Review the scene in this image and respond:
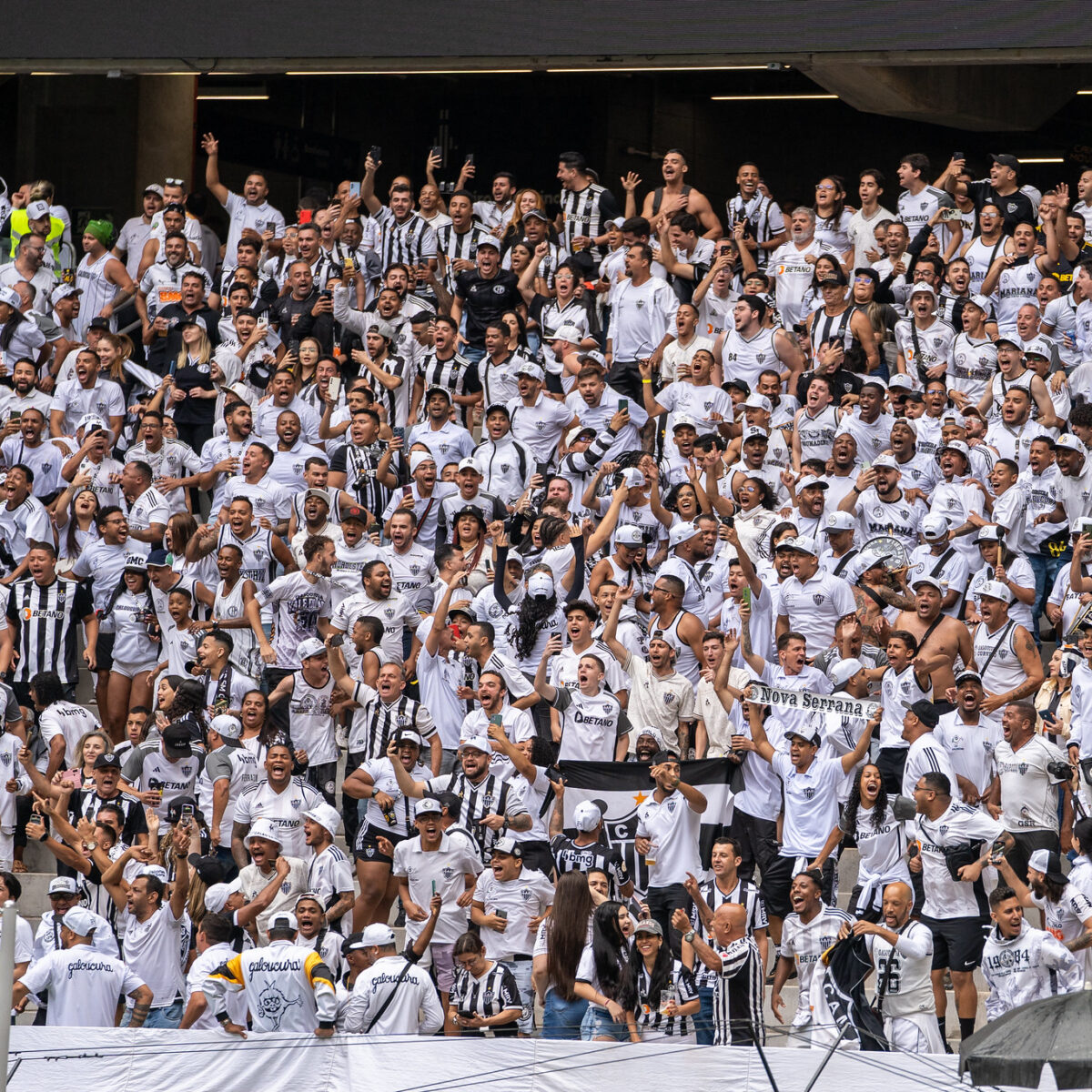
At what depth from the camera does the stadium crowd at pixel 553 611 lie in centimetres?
1242

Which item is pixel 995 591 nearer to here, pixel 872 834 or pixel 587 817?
pixel 872 834

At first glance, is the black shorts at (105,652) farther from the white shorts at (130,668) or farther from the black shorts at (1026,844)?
A: the black shorts at (1026,844)

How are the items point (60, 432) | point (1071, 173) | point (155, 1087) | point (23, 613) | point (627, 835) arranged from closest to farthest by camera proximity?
1. point (155, 1087)
2. point (627, 835)
3. point (23, 613)
4. point (60, 432)
5. point (1071, 173)

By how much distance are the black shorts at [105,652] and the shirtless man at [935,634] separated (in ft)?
20.4

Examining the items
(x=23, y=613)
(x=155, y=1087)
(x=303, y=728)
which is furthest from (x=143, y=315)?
(x=155, y=1087)

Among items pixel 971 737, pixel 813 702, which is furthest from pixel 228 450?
pixel 971 737

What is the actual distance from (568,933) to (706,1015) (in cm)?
93

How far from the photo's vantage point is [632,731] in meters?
14.5

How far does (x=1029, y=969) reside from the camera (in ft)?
38.4

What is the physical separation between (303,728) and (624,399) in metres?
4.28

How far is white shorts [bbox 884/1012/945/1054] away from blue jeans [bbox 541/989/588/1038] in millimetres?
1734

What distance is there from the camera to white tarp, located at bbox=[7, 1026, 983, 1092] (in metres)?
10.3

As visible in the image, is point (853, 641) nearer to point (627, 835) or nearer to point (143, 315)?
point (627, 835)

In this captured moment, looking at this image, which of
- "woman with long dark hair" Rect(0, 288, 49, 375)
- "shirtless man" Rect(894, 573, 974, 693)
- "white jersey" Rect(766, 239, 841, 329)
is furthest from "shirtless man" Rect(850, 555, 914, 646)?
"woman with long dark hair" Rect(0, 288, 49, 375)
